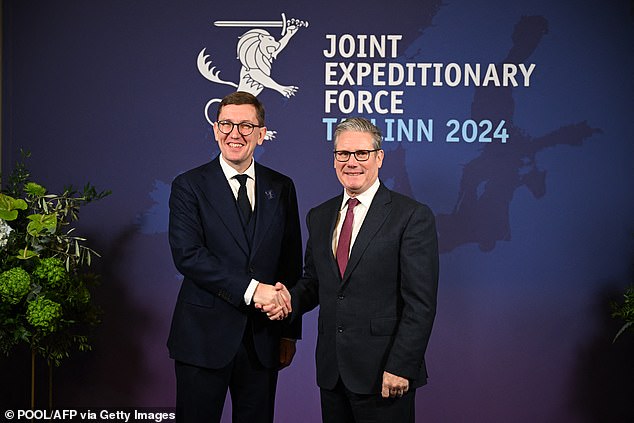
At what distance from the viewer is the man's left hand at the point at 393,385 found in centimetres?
257

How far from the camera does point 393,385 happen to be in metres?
2.57

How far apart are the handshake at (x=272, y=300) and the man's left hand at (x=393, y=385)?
50cm

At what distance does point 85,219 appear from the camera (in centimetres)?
438

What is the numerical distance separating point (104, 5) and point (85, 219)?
4.16 ft

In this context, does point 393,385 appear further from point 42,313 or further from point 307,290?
point 42,313

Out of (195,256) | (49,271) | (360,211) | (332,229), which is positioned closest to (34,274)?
(49,271)

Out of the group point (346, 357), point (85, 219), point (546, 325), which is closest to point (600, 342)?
point (546, 325)

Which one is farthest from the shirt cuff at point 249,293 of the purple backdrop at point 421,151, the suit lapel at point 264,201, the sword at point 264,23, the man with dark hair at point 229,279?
the sword at point 264,23

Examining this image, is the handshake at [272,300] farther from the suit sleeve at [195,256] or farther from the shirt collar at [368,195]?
the shirt collar at [368,195]

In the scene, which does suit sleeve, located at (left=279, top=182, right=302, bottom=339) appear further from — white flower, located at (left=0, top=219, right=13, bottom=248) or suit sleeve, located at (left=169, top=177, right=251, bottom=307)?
white flower, located at (left=0, top=219, right=13, bottom=248)

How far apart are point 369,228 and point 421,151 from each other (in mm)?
1679

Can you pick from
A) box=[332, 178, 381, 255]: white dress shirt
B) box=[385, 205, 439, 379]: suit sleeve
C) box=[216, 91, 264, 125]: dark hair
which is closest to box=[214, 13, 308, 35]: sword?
box=[216, 91, 264, 125]: dark hair

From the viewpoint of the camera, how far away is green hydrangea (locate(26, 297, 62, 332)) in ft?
10.8

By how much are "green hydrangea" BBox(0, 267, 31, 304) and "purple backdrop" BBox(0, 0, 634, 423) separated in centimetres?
110
